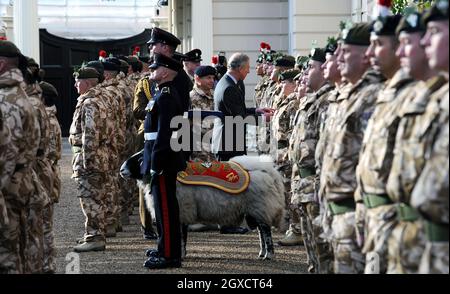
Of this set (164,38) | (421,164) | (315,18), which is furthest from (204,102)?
(315,18)

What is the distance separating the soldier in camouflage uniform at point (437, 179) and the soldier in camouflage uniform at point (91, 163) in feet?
24.6

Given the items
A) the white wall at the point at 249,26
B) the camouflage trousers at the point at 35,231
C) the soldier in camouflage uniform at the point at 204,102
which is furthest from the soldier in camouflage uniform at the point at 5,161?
the white wall at the point at 249,26

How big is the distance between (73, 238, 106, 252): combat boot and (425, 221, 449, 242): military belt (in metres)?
7.47

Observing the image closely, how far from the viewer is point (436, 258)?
5793 mm

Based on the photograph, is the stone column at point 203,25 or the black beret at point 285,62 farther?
the stone column at point 203,25

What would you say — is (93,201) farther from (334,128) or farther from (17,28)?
(17,28)

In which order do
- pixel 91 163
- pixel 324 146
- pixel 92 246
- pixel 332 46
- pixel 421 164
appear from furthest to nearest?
pixel 91 163 < pixel 92 246 < pixel 332 46 < pixel 324 146 < pixel 421 164

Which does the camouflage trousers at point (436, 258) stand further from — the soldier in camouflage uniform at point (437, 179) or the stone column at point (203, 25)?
the stone column at point (203, 25)

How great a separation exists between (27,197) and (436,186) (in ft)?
13.0

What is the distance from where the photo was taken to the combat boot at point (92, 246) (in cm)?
1290

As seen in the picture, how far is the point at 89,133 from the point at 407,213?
7.19 metres

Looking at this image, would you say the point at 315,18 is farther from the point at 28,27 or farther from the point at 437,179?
the point at 437,179

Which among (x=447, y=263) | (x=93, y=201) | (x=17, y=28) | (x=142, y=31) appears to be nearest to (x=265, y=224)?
(x=93, y=201)

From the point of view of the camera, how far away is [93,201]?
13.2 metres
